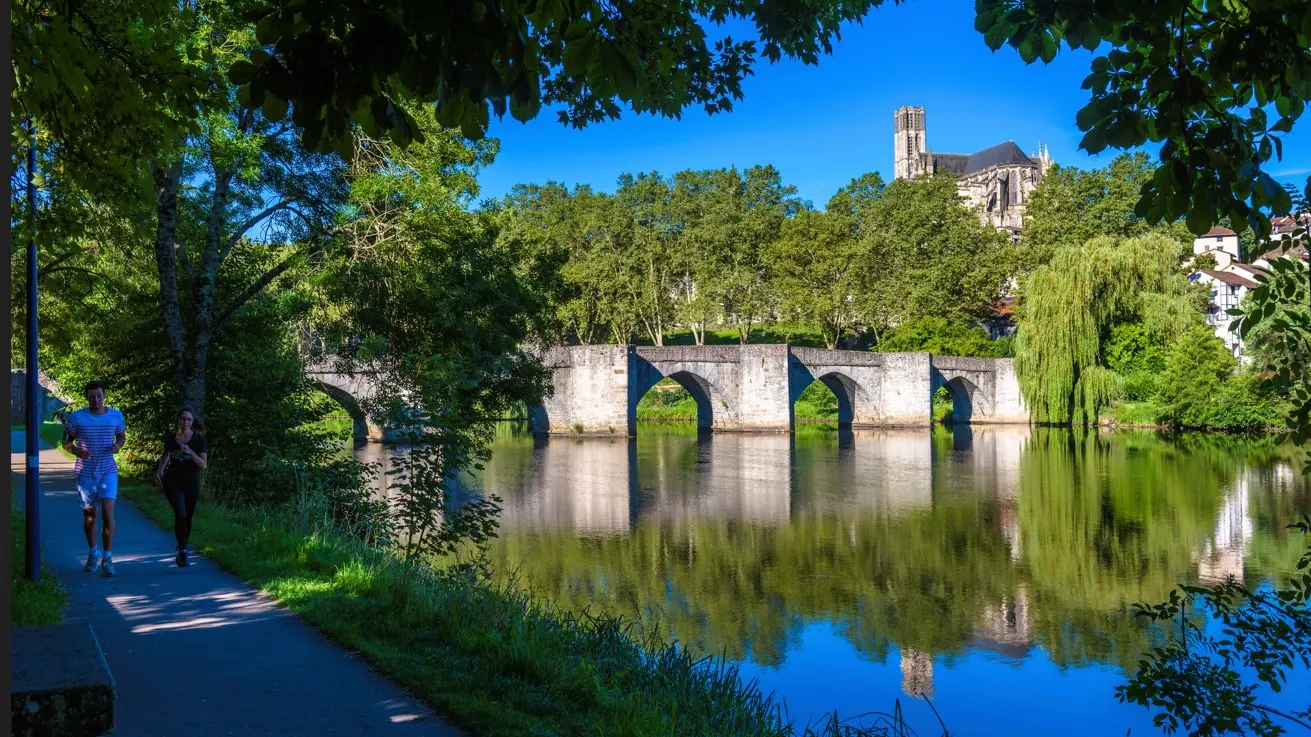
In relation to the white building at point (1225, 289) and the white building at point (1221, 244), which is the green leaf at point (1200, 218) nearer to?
the white building at point (1225, 289)

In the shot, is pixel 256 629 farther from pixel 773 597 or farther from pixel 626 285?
pixel 626 285

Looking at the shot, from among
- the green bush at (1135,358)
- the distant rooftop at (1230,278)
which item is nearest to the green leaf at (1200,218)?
the green bush at (1135,358)

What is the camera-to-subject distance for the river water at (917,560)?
8000 mm

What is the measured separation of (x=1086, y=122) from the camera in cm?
293

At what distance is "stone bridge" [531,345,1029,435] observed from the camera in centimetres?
3566

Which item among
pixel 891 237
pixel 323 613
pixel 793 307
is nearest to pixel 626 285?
pixel 793 307

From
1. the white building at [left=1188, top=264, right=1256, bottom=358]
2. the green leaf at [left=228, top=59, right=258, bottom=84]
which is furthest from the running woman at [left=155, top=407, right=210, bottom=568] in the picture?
the white building at [left=1188, top=264, right=1256, bottom=358]

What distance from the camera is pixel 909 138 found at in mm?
96250

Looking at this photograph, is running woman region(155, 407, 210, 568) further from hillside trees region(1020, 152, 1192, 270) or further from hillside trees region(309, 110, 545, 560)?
hillside trees region(1020, 152, 1192, 270)

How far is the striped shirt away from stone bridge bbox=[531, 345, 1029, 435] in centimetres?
2564

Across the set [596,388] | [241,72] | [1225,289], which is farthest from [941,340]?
[241,72]

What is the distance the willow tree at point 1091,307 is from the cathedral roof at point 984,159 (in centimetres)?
5109

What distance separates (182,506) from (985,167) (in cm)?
9075

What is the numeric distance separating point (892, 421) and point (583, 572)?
30.5m
